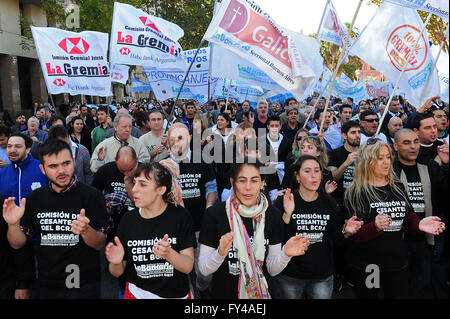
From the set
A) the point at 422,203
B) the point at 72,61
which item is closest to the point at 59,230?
the point at 422,203

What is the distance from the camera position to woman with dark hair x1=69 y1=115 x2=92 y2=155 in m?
7.45

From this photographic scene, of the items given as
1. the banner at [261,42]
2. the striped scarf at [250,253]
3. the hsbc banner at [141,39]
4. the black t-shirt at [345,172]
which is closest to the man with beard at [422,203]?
the black t-shirt at [345,172]

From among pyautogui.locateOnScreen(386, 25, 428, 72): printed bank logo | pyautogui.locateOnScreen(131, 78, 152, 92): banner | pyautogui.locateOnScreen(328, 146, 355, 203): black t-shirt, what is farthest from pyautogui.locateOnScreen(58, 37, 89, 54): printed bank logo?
pyautogui.locateOnScreen(131, 78, 152, 92): banner

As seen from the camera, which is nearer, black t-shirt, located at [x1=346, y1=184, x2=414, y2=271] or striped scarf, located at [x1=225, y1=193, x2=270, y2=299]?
striped scarf, located at [x1=225, y1=193, x2=270, y2=299]

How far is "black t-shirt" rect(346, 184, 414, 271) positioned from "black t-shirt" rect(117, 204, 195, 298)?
5.12ft

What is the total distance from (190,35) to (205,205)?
27.4 metres

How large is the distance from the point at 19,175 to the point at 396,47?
5.12 meters

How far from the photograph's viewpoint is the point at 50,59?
6.95m

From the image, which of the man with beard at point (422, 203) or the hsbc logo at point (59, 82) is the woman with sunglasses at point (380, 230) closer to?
the man with beard at point (422, 203)

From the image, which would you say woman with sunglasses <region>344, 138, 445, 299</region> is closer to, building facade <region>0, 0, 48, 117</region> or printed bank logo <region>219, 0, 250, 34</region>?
printed bank logo <region>219, 0, 250, 34</region>

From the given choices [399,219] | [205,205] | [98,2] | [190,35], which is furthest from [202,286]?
[190,35]

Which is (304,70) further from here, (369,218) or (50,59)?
(50,59)

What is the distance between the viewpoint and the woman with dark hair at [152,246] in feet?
9.11

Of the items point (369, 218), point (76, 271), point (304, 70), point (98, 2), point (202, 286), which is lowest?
point (202, 286)
